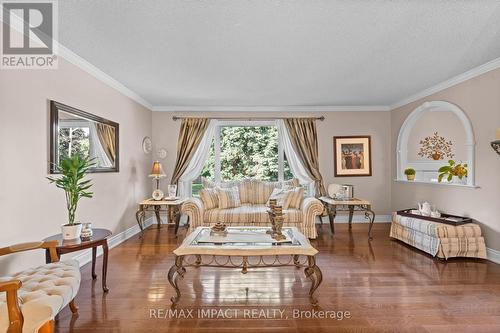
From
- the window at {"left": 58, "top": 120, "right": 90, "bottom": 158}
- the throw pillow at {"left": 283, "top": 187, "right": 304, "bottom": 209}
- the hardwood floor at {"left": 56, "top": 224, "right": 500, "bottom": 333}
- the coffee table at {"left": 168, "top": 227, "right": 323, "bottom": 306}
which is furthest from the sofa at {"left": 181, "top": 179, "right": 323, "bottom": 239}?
the window at {"left": 58, "top": 120, "right": 90, "bottom": 158}

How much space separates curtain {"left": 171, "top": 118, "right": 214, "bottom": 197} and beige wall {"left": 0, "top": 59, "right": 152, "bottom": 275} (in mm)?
1874

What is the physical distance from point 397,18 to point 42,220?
161 inches

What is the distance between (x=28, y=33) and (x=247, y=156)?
4.19 m

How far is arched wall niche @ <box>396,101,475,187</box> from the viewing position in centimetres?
398

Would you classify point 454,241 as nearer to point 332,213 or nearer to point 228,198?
point 332,213

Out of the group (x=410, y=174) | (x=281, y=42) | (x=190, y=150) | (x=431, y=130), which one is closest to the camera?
(x=281, y=42)

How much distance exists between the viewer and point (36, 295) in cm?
171

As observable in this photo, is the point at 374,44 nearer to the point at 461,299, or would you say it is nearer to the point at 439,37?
the point at 439,37

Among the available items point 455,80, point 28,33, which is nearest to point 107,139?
point 28,33

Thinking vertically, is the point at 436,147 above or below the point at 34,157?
above

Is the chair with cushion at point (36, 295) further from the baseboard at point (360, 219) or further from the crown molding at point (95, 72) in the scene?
the baseboard at point (360, 219)

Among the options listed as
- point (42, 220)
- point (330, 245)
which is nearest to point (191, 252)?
point (42, 220)

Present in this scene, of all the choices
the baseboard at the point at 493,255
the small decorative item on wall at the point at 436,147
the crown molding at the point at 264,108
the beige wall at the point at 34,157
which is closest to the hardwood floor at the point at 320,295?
the baseboard at the point at 493,255

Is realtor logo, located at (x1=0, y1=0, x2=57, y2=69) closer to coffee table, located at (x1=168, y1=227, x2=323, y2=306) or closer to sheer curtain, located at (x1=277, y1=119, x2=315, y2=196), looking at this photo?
coffee table, located at (x1=168, y1=227, x2=323, y2=306)
